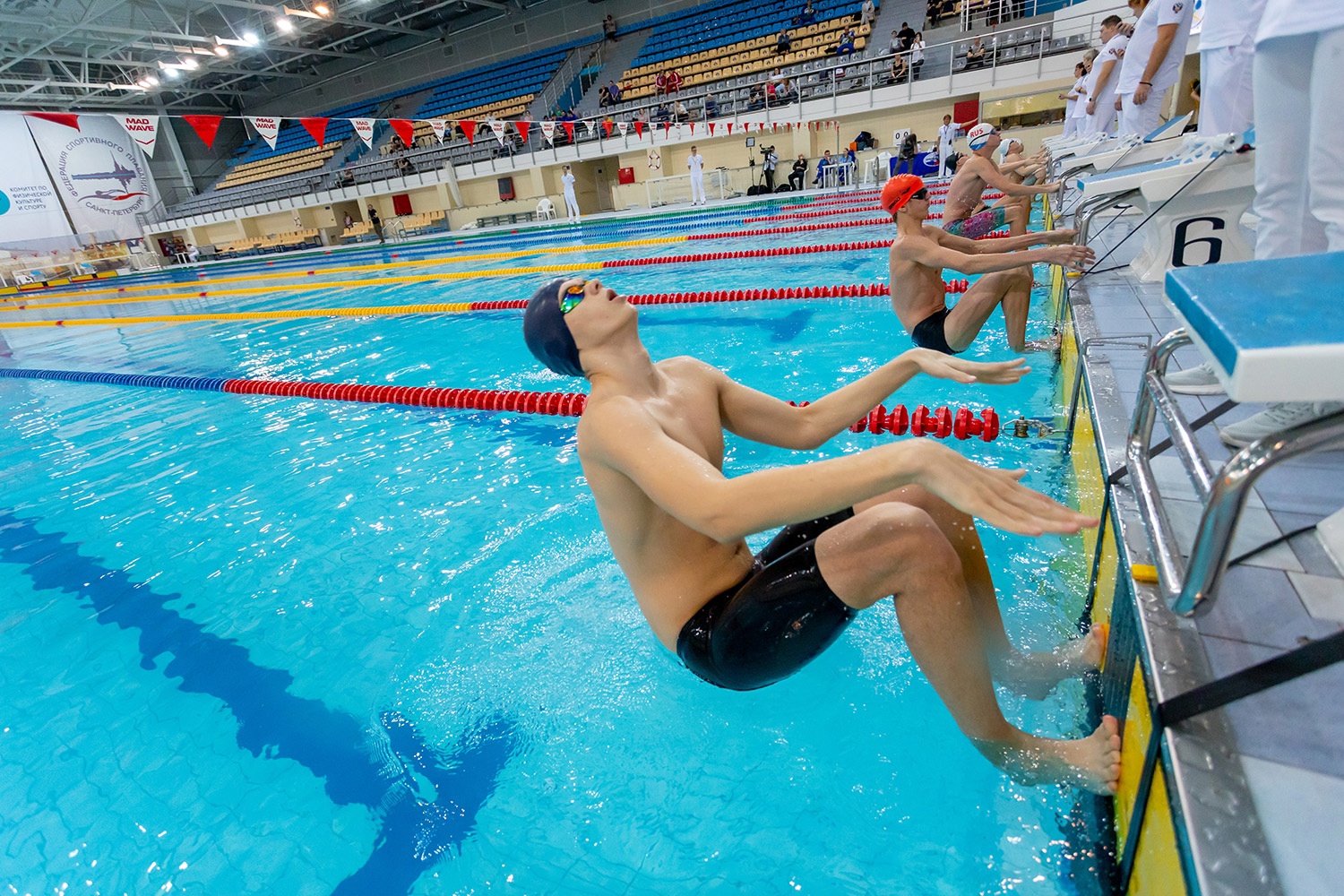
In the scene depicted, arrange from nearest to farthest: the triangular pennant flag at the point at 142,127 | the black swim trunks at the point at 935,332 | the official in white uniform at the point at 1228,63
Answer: the official in white uniform at the point at 1228,63 < the black swim trunks at the point at 935,332 < the triangular pennant flag at the point at 142,127

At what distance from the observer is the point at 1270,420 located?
175 cm

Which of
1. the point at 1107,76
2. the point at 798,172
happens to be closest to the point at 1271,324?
the point at 1107,76

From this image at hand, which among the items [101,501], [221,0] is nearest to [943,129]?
[101,501]

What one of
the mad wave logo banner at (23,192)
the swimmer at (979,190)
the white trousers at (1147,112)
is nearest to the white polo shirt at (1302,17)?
the swimmer at (979,190)

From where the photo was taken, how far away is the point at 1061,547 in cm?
245

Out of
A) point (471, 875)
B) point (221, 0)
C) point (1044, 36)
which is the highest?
point (221, 0)

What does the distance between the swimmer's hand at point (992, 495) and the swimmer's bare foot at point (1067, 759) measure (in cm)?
75

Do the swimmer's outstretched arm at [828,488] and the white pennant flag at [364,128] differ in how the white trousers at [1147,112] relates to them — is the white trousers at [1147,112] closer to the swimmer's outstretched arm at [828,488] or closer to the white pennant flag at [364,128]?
the swimmer's outstretched arm at [828,488]

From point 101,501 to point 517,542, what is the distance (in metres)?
3.02

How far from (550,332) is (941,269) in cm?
299

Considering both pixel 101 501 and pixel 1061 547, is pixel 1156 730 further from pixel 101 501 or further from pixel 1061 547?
pixel 101 501

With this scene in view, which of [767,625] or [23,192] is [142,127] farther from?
[23,192]

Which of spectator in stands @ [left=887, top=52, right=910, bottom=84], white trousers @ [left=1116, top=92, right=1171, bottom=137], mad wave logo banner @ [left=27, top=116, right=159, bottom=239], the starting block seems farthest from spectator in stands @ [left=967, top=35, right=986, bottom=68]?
mad wave logo banner @ [left=27, top=116, right=159, bottom=239]

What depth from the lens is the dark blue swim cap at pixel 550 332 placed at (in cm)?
147
